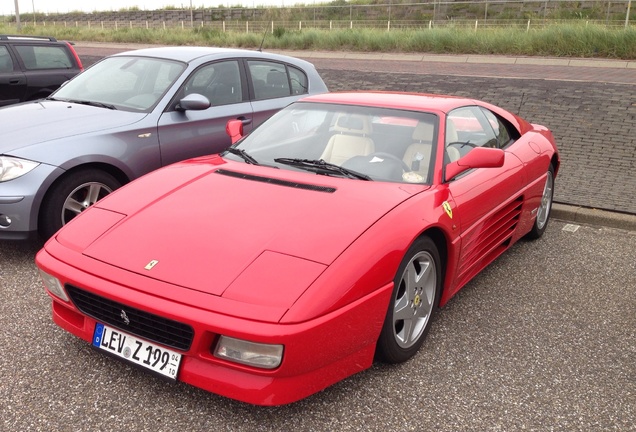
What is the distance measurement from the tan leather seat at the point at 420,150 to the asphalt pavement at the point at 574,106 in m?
2.90

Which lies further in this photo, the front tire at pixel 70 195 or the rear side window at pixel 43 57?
the rear side window at pixel 43 57

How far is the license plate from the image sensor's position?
258cm

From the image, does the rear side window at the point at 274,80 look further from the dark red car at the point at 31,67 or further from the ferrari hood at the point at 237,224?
the dark red car at the point at 31,67

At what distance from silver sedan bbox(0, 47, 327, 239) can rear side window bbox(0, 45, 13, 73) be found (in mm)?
3029

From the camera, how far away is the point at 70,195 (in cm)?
457

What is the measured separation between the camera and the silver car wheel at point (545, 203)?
5.20 metres

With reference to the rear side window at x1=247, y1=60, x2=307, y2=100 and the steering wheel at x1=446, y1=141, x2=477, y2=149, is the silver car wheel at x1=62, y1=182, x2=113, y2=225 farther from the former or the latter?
the steering wheel at x1=446, y1=141, x2=477, y2=149

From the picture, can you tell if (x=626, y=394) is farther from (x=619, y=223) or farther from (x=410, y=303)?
(x=619, y=223)

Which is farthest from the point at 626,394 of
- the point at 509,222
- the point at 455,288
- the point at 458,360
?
the point at 509,222

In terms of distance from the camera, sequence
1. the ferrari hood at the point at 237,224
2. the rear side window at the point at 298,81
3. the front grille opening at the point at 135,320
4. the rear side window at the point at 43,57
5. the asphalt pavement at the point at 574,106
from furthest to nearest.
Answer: the rear side window at the point at 43,57 → the rear side window at the point at 298,81 → the asphalt pavement at the point at 574,106 → the ferrari hood at the point at 237,224 → the front grille opening at the point at 135,320

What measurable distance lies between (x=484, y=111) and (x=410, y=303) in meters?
2.03

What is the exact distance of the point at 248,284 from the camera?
8.29ft

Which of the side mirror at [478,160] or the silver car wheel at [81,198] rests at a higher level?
the side mirror at [478,160]

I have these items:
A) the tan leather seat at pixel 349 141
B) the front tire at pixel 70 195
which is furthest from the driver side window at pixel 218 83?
the tan leather seat at pixel 349 141
